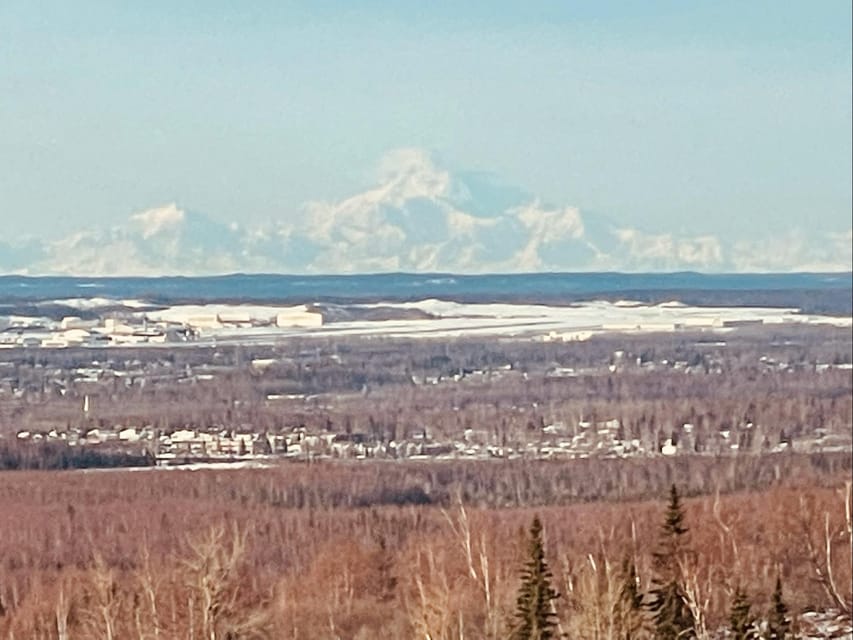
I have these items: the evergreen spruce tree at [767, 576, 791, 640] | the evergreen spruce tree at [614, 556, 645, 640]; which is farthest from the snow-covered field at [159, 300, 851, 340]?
the evergreen spruce tree at [767, 576, 791, 640]

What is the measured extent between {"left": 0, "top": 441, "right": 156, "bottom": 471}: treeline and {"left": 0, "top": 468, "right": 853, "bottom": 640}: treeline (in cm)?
14

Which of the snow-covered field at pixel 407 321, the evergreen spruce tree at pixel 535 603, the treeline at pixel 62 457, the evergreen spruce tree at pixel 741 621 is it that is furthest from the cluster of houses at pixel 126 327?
the evergreen spruce tree at pixel 741 621

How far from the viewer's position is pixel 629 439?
30.5m

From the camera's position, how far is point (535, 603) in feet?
51.4

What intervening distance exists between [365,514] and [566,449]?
790 cm

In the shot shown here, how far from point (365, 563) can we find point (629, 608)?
4.18 m

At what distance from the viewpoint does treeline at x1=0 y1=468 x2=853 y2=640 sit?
1219 centimetres

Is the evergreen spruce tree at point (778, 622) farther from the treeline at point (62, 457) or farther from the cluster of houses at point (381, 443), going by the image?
the treeline at point (62, 457)

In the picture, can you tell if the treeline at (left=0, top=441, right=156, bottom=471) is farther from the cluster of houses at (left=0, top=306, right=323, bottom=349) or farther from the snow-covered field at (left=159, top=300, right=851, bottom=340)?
the snow-covered field at (left=159, top=300, right=851, bottom=340)

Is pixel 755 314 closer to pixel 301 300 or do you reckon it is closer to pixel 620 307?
pixel 620 307

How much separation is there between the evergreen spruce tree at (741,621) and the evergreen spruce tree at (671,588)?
48 centimetres

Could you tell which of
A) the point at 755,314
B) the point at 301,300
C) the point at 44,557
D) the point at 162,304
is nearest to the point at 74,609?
the point at 44,557

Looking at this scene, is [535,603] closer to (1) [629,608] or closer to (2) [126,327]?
(1) [629,608]

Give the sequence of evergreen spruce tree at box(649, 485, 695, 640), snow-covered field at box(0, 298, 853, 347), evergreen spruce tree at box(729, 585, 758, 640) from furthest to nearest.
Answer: snow-covered field at box(0, 298, 853, 347) → evergreen spruce tree at box(649, 485, 695, 640) → evergreen spruce tree at box(729, 585, 758, 640)
